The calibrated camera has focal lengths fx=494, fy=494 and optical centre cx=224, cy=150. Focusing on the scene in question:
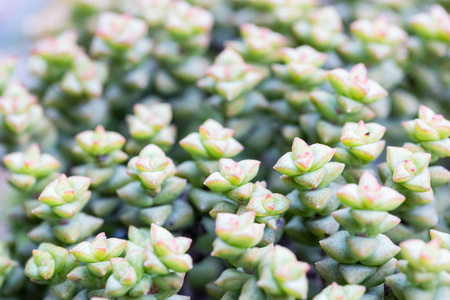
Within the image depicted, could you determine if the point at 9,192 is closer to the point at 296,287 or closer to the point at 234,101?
the point at 234,101

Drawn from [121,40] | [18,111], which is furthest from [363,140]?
[18,111]

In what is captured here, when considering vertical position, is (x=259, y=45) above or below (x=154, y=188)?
above

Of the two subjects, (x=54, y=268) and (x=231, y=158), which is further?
(x=231, y=158)

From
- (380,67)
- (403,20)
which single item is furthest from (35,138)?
(403,20)

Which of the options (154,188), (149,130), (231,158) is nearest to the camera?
(154,188)

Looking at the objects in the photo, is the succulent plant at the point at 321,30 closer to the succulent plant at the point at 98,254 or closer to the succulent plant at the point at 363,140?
the succulent plant at the point at 363,140

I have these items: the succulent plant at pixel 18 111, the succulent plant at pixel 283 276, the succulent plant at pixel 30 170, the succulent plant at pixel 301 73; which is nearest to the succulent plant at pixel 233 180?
the succulent plant at pixel 283 276

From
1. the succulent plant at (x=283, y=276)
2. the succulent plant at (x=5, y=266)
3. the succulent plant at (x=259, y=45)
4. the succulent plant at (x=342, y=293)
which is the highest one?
the succulent plant at (x=259, y=45)

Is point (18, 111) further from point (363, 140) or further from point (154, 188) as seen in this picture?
point (363, 140)

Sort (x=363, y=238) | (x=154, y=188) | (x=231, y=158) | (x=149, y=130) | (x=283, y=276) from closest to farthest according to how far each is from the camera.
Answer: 1. (x=283, y=276)
2. (x=363, y=238)
3. (x=154, y=188)
4. (x=149, y=130)
5. (x=231, y=158)
